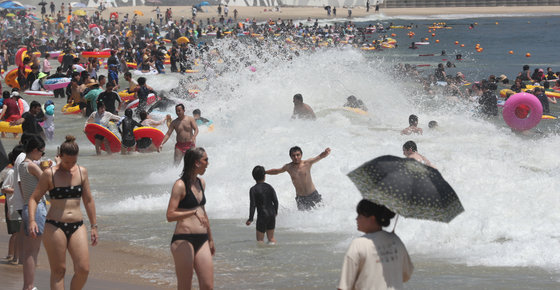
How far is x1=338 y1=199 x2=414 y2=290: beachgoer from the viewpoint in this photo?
3.41m

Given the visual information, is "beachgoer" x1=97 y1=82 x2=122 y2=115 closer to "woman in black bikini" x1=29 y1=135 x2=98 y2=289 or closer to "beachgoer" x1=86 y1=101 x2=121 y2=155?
"beachgoer" x1=86 y1=101 x2=121 y2=155

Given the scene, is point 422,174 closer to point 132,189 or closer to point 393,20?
point 132,189

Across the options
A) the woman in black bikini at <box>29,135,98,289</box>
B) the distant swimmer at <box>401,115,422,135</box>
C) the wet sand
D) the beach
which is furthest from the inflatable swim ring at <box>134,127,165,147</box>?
the woman in black bikini at <box>29,135,98,289</box>

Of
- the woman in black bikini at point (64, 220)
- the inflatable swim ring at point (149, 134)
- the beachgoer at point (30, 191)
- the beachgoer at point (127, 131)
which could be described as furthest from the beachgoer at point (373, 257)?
the inflatable swim ring at point (149, 134)

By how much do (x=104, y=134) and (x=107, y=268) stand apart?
24.8ft

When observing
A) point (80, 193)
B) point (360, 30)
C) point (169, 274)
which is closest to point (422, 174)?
point (80, 193)

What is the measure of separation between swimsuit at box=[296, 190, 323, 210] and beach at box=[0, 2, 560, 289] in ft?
0.77

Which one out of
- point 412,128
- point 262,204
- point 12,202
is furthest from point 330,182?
point 12,202

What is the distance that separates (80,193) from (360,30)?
48.9 m

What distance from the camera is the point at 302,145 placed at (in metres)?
14.3

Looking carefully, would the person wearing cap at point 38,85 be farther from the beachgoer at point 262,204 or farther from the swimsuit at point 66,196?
the swimsuit at point 66,196

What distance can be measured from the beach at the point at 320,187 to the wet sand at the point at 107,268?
0.02 metres

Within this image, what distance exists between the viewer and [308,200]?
29.2 ft

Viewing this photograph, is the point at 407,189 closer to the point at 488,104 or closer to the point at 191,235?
the point at 191,235
